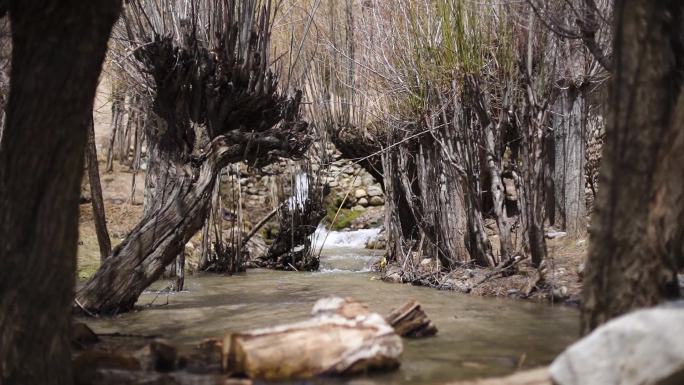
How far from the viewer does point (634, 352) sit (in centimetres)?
270

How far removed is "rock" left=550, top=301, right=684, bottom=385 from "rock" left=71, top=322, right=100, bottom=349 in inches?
112

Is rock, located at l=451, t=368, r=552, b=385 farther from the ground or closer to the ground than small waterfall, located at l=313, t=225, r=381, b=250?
farther from the ground

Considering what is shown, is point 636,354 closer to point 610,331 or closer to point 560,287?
point 610,331

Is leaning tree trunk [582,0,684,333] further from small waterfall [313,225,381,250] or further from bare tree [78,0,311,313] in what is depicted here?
small waterfall [313,225,381,250]

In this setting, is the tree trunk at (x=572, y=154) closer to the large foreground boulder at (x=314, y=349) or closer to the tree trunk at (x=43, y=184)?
the large foreground boulder at (x=314, y=349)

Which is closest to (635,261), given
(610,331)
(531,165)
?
(610,331)

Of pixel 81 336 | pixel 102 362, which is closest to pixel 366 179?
pixel 81 336

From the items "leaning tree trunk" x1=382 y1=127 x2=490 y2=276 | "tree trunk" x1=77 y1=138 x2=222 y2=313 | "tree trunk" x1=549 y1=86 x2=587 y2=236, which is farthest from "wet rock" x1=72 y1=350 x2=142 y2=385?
"tree trunk" x1=549 y1=86 x2=587 y2=236

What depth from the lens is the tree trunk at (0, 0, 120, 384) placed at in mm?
3096

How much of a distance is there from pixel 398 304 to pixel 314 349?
3.25 meters

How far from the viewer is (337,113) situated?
12.2 m

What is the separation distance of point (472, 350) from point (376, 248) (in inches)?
410

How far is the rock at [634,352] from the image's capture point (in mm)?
2641

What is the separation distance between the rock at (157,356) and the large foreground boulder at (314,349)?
382 mm
